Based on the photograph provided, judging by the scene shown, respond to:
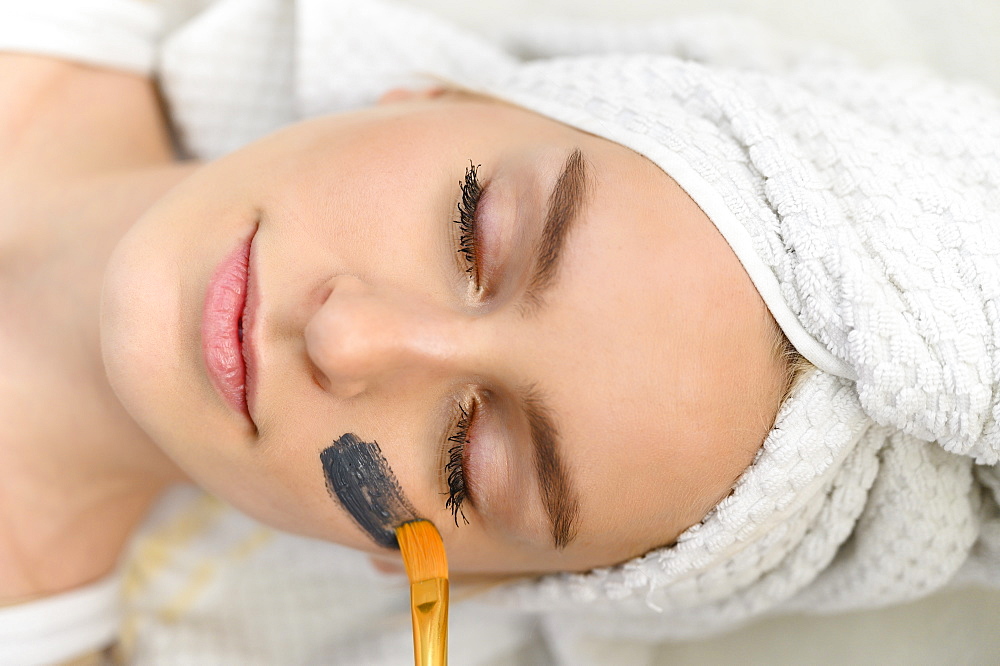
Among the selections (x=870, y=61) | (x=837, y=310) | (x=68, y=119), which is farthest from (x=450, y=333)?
(x=870, y=61)

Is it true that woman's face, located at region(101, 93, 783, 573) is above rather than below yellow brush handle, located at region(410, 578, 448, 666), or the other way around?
above

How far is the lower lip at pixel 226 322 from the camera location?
0.93 m

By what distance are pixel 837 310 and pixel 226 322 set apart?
743 millimetres

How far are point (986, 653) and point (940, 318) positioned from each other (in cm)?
70

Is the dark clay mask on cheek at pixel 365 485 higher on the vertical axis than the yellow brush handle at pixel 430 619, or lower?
higher

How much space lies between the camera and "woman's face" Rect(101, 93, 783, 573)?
90 centimetres

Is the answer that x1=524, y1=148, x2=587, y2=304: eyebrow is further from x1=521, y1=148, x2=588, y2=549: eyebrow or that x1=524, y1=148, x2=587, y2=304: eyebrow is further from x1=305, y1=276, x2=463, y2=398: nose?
x1=305, y1=276, x2=463, y2=398: nose

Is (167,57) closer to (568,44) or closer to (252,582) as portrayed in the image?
(568,44)

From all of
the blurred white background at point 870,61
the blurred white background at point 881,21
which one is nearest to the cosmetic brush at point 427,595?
the blurred white background at point 870,61

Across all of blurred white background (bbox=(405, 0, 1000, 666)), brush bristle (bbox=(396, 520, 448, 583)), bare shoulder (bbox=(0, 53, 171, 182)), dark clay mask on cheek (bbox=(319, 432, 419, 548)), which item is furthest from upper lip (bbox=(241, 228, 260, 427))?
blurred white background (bbox=(405, 0, 1000, 666))

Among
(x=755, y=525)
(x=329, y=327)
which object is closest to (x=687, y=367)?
(x=755, y=525)

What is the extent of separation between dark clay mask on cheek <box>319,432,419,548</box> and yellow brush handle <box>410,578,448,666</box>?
9cm

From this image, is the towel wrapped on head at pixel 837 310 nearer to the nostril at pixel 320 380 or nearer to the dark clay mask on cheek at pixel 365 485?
the dark clay mask on cheek at pixel 365 485

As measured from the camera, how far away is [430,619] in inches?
38.2
